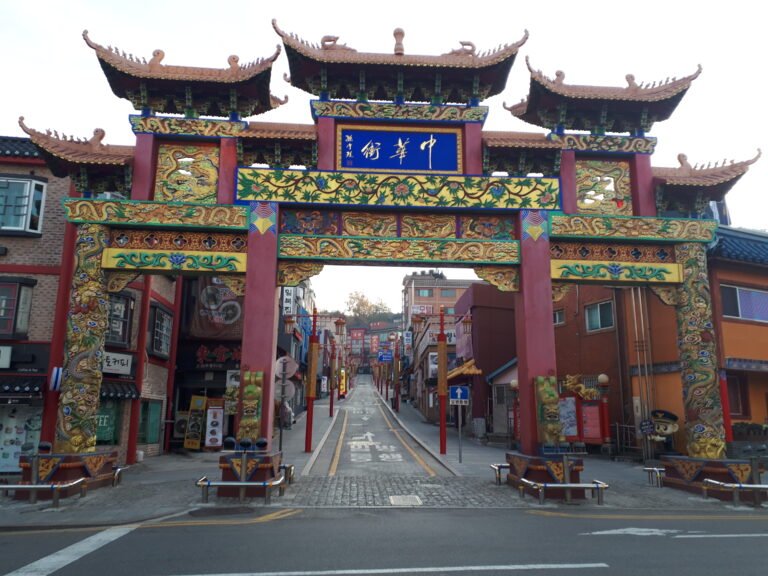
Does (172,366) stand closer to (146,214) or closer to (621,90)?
(146,214)

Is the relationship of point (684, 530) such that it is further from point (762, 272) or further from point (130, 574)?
point (762, 272)

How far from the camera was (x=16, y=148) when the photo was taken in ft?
59.1

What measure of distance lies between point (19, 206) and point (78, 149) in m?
5.19

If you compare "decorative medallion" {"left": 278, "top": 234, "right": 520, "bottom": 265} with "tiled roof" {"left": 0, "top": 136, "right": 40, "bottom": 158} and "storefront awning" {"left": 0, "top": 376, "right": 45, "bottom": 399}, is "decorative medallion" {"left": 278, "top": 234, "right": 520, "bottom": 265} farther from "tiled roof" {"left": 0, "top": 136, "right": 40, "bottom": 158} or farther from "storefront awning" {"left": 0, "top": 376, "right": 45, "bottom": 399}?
"tiled roof" {"left": 0, "top": 136, "right": 40, "bottom": 158}

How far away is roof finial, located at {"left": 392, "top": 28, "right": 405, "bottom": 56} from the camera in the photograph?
1482 cm

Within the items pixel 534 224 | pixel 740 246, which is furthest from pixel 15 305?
pixel 740 246

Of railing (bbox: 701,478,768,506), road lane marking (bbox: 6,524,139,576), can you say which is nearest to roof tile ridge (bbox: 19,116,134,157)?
road lane marking (bbox: 6,524,139,576)

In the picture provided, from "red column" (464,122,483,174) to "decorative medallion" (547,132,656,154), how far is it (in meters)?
1.98

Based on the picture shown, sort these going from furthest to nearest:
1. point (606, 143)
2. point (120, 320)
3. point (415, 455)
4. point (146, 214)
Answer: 1. point (415, 455)
2. point (120, 320)
3. point (606, 143)
4. point (146, 214)

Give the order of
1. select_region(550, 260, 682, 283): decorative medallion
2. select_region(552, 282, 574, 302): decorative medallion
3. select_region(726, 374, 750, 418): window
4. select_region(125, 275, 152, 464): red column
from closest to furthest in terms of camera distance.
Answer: select_region(550, 260, 682, 283): decorative medallion, select_region(552, 282, 574, 302): decorative medallion, select_region(125, 275, 152, 464): red column, select_region(726, 374, 750, 418): window

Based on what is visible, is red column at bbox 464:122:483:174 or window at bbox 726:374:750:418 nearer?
red column at bbox 464:122:483:174

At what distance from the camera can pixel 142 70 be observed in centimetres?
1413

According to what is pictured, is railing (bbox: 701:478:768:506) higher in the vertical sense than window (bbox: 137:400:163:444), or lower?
lower

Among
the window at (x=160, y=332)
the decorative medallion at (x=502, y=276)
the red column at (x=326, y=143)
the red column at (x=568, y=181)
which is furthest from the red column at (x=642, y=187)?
the window at (x=160, y=332)
